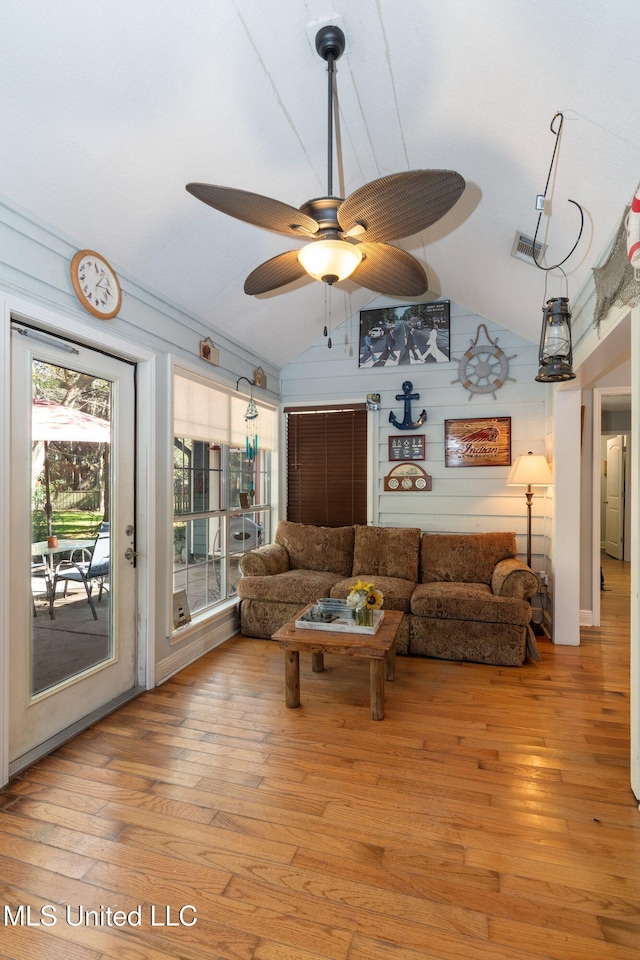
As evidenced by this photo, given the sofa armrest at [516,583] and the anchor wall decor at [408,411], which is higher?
the anchor wall decor at [408,411]

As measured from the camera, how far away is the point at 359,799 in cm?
208

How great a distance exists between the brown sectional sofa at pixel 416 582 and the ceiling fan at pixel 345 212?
250 cm

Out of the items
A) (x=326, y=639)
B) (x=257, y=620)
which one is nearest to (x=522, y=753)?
(x=326, y=639)

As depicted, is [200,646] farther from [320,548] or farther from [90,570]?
[320,548]

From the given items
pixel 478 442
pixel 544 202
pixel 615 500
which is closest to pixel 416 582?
pixel 478 442

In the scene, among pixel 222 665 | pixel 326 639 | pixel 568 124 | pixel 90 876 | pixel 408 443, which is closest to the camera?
pixel 90 876

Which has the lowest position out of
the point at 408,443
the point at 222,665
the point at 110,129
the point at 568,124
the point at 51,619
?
the point at 222,665

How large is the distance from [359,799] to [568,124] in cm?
293

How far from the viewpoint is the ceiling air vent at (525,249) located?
284 cm

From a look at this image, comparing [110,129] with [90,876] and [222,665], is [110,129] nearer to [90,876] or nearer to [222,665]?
[90,876]

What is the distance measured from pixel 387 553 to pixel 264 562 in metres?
1.15

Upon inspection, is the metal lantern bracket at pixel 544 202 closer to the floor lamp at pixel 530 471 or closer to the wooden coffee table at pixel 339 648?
the floor lamp at pixel 530 471

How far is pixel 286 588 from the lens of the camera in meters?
4.16

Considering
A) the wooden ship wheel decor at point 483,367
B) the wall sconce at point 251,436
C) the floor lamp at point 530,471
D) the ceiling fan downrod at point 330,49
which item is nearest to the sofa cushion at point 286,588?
the wall sconce at point 251,436
